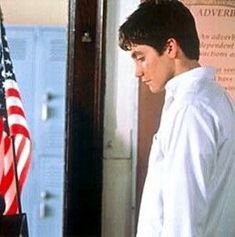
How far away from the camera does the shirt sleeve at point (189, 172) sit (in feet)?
4.14

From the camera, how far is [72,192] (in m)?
1.60

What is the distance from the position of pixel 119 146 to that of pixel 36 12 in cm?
52

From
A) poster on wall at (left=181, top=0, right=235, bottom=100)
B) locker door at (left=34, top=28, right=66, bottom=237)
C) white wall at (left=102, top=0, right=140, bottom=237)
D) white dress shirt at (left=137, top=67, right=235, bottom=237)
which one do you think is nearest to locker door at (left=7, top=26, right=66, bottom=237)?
locker door at (left=34, top=28, right=66, bottom=237)

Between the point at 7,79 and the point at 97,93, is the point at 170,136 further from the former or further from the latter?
the point at 7,79

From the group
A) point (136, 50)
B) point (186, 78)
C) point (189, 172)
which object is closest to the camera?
point (189, 172)

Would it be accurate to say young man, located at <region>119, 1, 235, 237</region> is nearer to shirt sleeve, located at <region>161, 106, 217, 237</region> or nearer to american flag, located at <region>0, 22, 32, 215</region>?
shirt sleeve, located at <region>161, 106, 217, 237</region>

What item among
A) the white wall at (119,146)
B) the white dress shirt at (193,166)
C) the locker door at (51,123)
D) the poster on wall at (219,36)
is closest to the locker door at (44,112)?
the locker door at (51,123)

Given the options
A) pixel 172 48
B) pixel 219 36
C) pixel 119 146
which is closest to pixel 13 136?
pixel 119 146

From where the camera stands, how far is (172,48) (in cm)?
147

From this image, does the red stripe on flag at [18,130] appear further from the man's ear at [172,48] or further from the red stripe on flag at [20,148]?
the man's ear at [172,48]

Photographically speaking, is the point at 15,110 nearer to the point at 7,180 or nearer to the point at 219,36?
the point at 7,180

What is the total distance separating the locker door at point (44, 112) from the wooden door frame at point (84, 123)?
0.03 meters

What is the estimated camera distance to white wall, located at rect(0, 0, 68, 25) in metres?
1.58

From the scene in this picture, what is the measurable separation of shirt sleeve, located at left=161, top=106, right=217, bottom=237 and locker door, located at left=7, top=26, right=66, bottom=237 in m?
0.44
